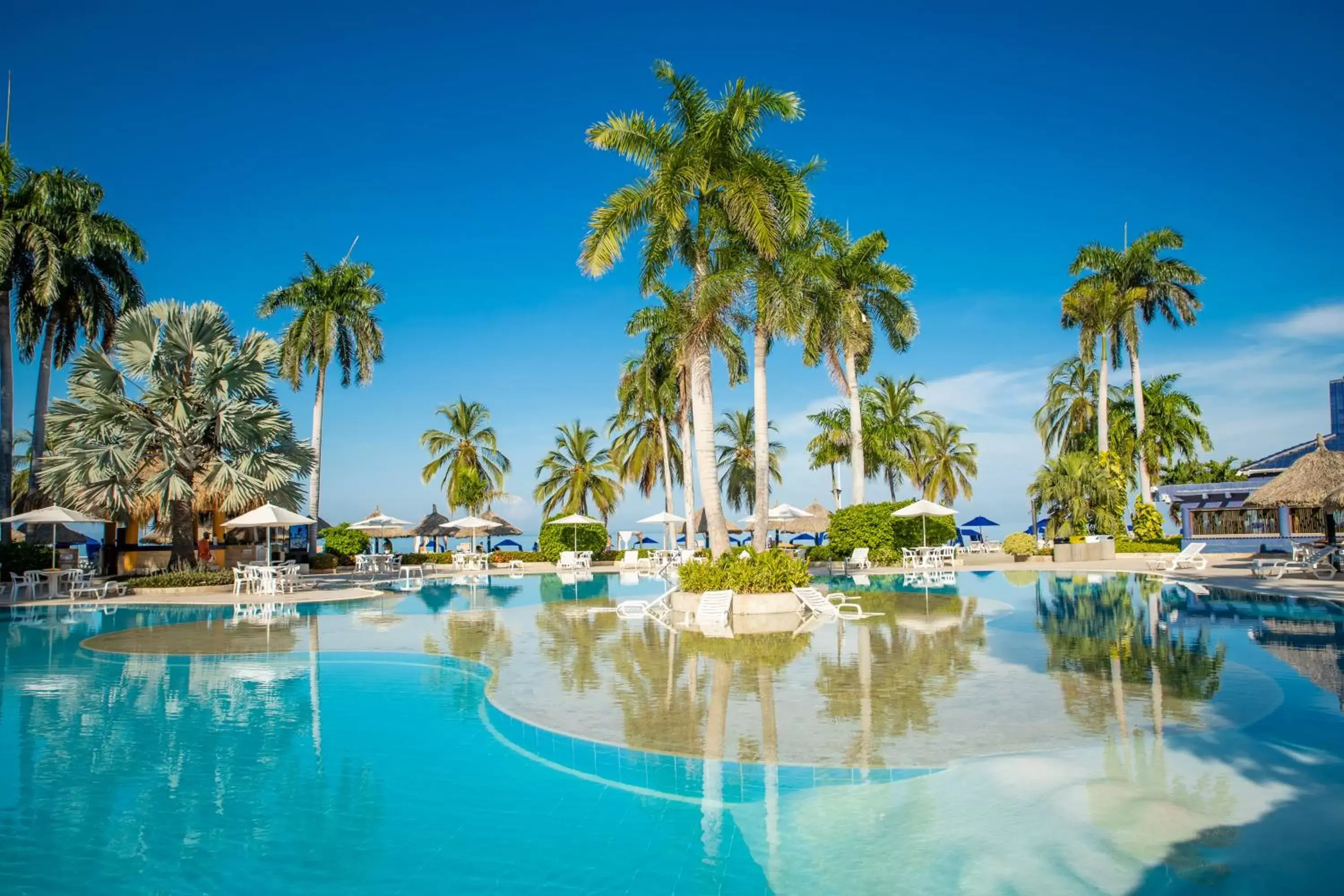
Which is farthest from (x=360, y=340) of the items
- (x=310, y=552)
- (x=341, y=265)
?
(x=310, y=552)

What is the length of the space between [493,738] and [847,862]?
394 cm

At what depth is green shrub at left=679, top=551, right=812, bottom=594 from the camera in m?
16.2

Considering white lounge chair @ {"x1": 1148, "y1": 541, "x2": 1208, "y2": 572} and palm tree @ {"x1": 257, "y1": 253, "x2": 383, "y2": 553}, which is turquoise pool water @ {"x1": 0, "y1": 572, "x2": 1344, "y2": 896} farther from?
palm tree @ {"x1": 257, "y1": 253, "x2": 383, "y2": 553}

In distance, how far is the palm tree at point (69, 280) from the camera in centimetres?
2862

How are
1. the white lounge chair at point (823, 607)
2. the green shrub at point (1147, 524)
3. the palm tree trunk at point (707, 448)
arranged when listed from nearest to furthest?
the white lounge chair at point (823, 607) < the palm tree trunk at point (707, 448) < the green shrub at point (1147, 524)

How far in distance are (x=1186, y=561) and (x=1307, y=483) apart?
13.3ft

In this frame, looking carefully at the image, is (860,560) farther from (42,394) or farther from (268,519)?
(42,394)

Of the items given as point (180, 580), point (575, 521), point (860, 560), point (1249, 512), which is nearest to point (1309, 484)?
point (860, 560)

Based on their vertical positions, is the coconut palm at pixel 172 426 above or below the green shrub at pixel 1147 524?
above

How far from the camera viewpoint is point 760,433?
61.1 ft

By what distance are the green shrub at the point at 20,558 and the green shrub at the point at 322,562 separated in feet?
27.5

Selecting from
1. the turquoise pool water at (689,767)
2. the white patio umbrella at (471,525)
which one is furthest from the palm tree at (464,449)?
the turquoise pool water at (689,767)

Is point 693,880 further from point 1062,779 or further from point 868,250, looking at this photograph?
point 868,250

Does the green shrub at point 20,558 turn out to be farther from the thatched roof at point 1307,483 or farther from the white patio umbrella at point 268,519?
the thatched roof at point 1307,483
